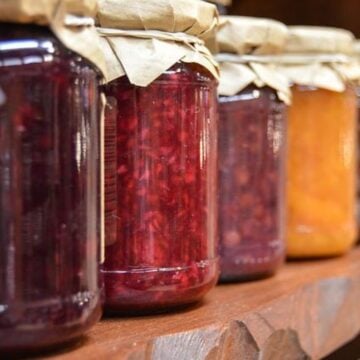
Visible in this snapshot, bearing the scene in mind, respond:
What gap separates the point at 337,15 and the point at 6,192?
106 cm

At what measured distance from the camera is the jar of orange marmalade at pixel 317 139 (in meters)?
1.14

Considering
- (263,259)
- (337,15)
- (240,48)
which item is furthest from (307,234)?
(337,15)

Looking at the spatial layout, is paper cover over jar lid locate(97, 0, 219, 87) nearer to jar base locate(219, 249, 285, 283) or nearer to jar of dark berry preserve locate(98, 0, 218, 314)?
jar of dark berry preserve locate(98, 0, 218, 314)

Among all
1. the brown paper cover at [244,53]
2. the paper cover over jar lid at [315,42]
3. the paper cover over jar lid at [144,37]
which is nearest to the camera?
the paper cover over jar lid at [144,37]

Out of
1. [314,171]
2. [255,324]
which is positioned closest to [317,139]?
[314,171]

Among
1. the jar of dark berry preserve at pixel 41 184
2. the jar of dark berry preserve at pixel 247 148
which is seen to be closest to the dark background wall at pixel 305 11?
the jar of dark berry preserve at pixel 247 148

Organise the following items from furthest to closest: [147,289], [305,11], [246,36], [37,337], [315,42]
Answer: [305,11]
[315,42]
[246,36]
[147,289]
[37,337]

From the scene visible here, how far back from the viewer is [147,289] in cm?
77

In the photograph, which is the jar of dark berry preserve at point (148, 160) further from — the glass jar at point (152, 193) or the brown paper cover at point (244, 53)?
the brown paper cover at point (244, 53)

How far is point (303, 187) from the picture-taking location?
1.17 meters

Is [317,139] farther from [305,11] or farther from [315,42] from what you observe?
[305,11]

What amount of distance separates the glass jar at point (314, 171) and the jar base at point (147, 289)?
1.29ft

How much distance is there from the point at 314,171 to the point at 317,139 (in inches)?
1.7

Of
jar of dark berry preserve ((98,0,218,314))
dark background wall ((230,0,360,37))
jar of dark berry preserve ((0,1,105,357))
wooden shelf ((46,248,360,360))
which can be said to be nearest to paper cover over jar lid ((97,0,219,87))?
jar of dark berry preserve ((98,0,218,314))
